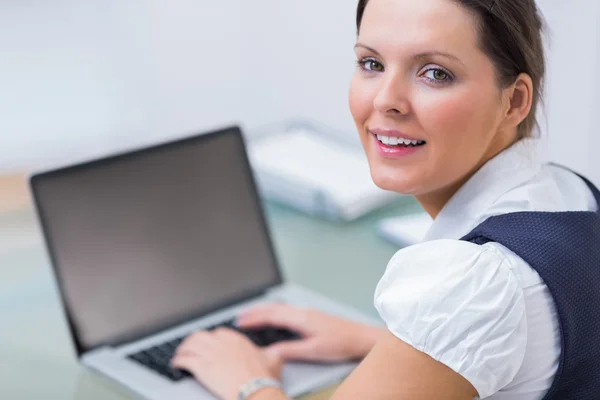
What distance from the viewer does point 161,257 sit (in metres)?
1.51

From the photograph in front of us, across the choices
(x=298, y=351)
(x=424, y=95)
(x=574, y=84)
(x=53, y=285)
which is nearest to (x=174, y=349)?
(x=298, y=351)

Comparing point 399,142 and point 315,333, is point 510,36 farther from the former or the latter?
point 315,333

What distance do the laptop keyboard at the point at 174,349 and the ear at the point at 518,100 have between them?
1.63 ft

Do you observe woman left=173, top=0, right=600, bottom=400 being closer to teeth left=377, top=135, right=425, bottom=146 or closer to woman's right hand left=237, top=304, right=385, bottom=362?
teeth left=377, top=135, right=425, bottom=146

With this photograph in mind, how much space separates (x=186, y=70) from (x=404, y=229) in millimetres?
887

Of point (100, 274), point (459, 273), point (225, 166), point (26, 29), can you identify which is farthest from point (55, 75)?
point (459, 273)

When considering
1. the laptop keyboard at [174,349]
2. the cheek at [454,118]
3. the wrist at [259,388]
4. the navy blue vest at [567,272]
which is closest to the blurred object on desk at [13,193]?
the laptop keyboard at [174,349]

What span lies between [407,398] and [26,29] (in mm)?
1419

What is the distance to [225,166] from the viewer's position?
162cm

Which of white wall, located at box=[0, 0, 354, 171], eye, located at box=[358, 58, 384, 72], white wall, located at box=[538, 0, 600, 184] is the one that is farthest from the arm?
white wall, located at box=[0, 0, 354, 171]

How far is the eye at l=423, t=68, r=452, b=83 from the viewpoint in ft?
3.48

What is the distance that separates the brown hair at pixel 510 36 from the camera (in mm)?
1042

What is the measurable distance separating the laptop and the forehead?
51cm

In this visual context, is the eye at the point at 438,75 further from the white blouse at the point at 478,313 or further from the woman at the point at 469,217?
the white blouse at the point at 478,313
